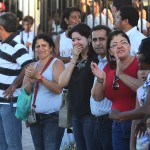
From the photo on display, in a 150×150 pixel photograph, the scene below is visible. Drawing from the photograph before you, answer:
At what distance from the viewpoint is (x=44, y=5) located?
32.9ft

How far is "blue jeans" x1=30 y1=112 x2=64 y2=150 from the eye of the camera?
7070 mm

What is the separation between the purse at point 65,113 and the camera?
673cm

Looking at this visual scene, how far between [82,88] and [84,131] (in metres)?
0.45

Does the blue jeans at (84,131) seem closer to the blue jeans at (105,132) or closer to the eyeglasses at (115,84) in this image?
the blue jeans at (105,132)

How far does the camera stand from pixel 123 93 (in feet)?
19.2

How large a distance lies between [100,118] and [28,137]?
152 inches

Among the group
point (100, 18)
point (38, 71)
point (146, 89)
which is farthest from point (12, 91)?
point (146, 89)

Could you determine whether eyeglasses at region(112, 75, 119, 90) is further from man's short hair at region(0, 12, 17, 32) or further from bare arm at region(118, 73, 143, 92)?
man's short hair at region(0, 12, 17, 32)

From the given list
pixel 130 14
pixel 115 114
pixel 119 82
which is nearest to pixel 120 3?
pixel 130 14

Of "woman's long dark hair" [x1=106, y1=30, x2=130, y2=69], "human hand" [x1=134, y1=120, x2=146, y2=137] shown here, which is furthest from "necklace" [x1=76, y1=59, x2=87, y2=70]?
"human hand" [x1=134, y1=120, x2=146, y2=137]

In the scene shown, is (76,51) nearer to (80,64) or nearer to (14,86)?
(80,64)

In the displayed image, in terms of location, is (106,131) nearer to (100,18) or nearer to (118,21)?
(118,21)

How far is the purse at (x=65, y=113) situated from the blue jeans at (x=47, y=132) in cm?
31

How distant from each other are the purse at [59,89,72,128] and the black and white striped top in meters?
0.90
